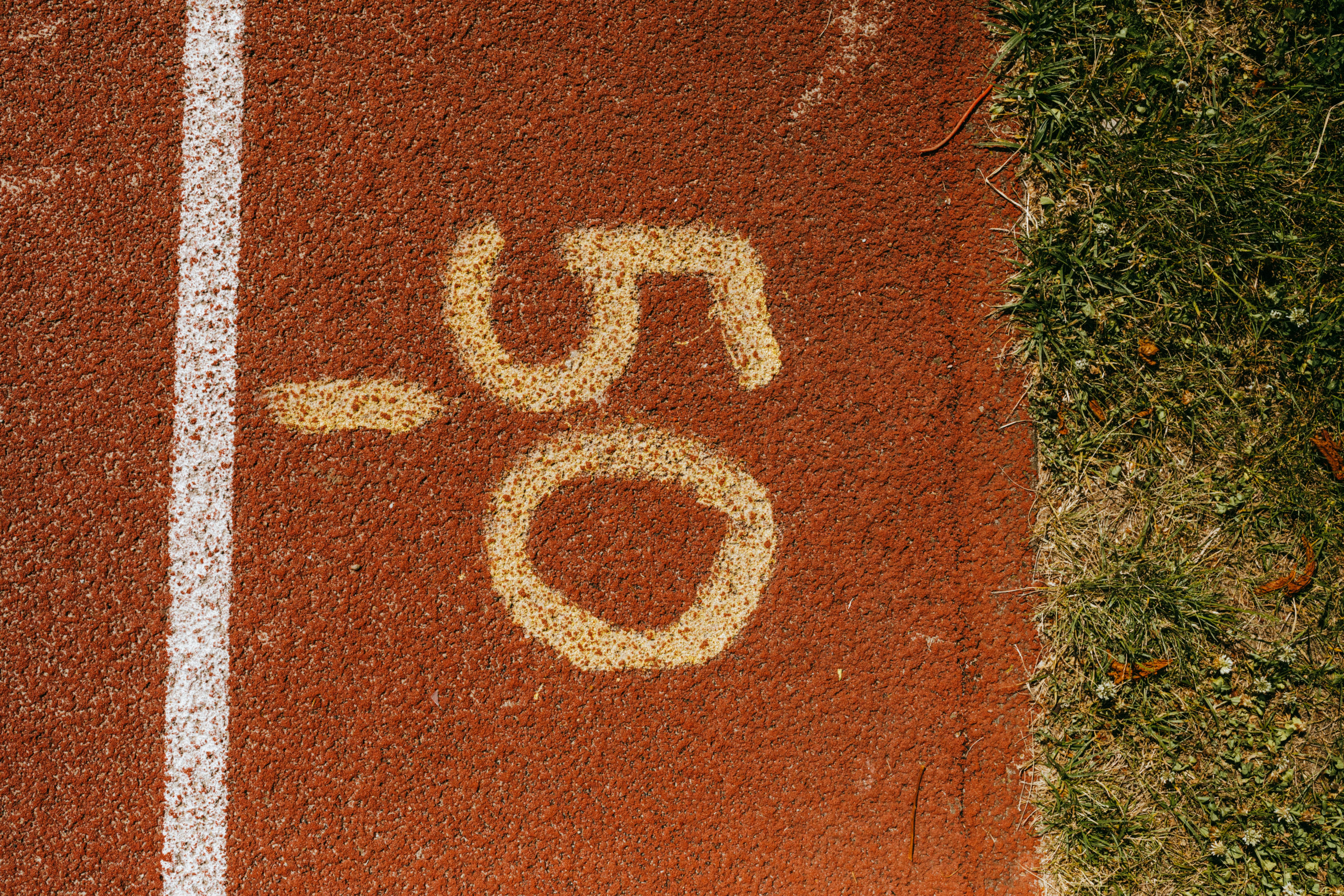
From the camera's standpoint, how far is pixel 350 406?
78.2 inches

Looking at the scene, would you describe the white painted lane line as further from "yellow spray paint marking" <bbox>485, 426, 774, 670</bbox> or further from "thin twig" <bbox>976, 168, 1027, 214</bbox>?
"thin twig" <bbox>976, 168, 1027, 214</bbox>

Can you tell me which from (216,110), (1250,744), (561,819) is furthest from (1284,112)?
(216,110)

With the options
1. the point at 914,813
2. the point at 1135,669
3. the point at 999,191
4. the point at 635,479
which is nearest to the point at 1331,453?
the point at 1135,669

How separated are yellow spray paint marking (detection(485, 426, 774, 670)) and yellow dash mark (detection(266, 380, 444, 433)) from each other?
0.32 meters

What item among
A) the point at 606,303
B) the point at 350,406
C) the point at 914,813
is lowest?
the point at 914,813

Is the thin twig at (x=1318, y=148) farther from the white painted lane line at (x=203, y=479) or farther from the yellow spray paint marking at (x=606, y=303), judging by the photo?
the white painted lane line at (x=203, y=479)

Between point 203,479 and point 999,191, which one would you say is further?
point 999,191

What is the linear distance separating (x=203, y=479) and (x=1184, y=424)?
285cm

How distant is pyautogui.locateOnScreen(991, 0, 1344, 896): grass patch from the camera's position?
2.07m

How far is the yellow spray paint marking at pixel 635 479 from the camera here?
2.00 m

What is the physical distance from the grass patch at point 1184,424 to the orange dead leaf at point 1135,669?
0.02 metres

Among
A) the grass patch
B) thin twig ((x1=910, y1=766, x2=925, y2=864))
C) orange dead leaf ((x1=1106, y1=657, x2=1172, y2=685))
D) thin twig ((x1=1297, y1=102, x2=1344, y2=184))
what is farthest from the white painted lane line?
thin twig ((x1=1297, y1=102, x2=1344, y2=184))

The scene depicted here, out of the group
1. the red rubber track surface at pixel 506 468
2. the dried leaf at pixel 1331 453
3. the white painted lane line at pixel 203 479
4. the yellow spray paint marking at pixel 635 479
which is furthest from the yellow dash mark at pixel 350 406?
the dried leaf at pixel 1331 453

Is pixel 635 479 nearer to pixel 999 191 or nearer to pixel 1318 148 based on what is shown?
pixel 999 191
